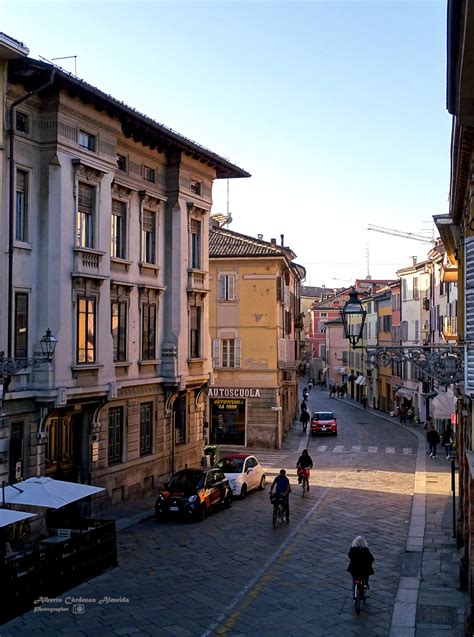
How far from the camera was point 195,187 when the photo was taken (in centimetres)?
3166

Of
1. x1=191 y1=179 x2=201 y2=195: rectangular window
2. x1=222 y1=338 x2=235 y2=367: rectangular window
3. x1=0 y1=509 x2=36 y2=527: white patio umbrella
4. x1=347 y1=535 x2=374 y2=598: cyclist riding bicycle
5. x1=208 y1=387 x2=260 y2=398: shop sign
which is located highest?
x1=191 y1=179 x2=201 y2=195: rectangular window

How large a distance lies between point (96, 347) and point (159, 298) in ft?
19.2

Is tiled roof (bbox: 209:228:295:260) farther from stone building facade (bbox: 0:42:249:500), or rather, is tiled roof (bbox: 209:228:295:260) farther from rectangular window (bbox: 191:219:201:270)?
rectangular window (bbox: 191:219:201:270)

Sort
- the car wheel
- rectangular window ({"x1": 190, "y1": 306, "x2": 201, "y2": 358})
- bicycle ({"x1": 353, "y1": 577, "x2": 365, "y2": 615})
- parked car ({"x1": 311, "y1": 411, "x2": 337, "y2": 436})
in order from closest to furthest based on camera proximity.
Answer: bicycle ({"x1": 353, "y1": 577, "x2": 365, "y2": 615}), the car wheel, rectangular window ({"x1": 190, "y1": 306, "x2": 201, "y2": 358}), parked car ({"x1": 311, "y1": 411, "x2": 337, "y2": 436})

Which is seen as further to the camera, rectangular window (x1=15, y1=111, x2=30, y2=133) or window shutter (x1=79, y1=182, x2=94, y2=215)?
window shutter (x1=79, y1=182, x2=94, y2=215)

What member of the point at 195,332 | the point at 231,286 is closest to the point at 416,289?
the point at 231,286

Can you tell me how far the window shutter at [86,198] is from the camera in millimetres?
23391

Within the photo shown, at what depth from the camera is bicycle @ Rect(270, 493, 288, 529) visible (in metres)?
23.5

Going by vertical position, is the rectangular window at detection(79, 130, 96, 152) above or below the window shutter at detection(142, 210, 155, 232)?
above

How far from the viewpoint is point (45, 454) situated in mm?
22828

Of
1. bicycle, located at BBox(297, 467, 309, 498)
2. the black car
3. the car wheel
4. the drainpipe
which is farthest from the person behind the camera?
bicycle, located at BBox(297, 467, 309, 498)

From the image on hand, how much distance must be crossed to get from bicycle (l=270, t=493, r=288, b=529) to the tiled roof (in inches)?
878

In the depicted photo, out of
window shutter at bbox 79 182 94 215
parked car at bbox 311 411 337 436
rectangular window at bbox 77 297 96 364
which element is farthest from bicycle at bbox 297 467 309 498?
parked car at bbox 311 411 337 436

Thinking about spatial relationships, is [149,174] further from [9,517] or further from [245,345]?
[245,345]
